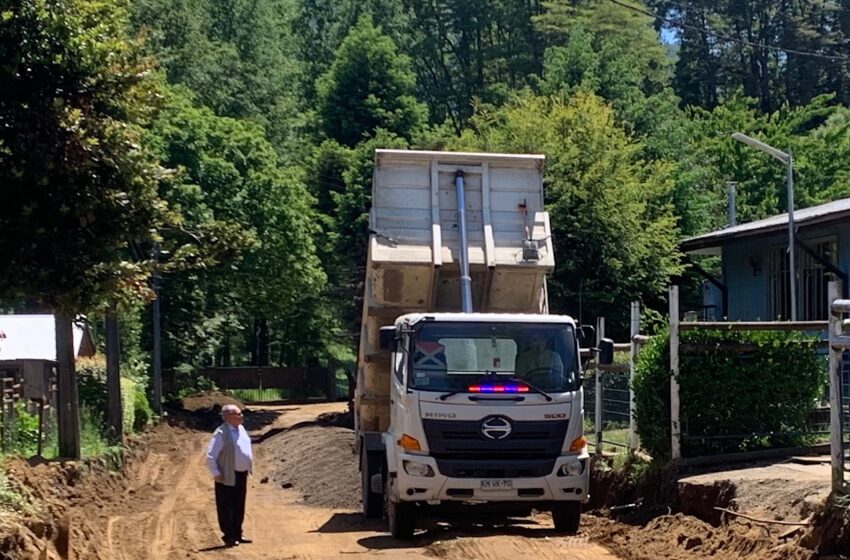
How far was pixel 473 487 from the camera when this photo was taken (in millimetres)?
14203

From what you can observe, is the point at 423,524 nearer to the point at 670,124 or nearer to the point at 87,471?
the point at 87,471

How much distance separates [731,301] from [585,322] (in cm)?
585

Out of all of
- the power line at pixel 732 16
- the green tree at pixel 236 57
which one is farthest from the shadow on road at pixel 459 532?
the power line at pixel 732 16

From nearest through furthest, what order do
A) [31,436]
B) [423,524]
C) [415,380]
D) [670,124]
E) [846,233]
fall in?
1. [415,380]
2. [423,524]
3. [31,436]
4. [846,233]
5. [670,124]

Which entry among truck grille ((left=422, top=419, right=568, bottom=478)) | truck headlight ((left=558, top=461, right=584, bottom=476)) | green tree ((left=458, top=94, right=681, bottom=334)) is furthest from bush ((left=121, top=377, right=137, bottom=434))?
truck headlight ((left=558, top=461, right=584, bottom=476))

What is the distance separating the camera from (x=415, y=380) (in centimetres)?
1446

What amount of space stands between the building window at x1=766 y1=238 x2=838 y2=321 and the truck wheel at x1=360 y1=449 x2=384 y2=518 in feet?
42.1

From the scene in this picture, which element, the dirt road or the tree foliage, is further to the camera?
the tree foliage

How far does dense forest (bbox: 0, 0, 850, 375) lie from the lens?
14.2 meters

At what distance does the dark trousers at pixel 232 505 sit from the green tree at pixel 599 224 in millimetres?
20449

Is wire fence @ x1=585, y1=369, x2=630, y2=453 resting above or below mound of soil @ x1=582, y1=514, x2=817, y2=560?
above

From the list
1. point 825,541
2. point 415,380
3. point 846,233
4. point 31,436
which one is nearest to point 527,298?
point 415,380

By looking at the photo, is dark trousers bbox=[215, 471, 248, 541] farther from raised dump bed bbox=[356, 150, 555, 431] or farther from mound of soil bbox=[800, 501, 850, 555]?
mound of soil bbox=[800, 501, 850, 555]

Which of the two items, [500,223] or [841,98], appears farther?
[841,98]
